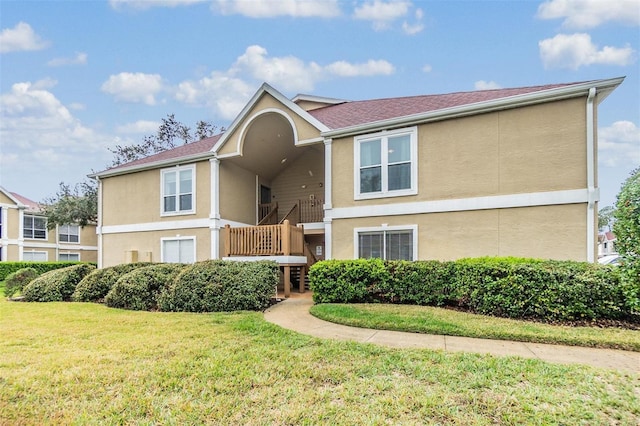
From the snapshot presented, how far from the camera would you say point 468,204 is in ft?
30.2

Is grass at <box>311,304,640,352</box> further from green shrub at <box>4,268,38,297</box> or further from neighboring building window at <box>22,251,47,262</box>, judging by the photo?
neighboring building window at <box>22,251,47,262</box>

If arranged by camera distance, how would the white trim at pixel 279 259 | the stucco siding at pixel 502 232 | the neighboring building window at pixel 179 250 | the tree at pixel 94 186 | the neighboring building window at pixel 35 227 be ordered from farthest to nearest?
the neighboring building window at pixel 35 227 → the tree at pixel 94 186 → the neighboring building window at pixel 179 250 → the white trim at pixel 279 259 → the stucco siding at pixel 502 232

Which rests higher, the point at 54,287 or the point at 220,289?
the point at 220,289

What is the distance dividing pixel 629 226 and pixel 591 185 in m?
3.20

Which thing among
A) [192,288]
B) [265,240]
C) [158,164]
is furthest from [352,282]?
[158,164]

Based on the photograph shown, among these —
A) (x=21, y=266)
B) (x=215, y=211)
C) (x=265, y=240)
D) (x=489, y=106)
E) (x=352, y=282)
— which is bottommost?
(x=21, y=266)

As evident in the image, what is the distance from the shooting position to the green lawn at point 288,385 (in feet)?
10.4

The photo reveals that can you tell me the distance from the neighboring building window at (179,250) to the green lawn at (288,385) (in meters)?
7.57

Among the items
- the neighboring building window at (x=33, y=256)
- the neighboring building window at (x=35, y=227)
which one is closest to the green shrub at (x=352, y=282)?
the neighboring building window at (x=35, y=227)

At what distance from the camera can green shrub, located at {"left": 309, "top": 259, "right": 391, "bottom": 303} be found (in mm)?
8484

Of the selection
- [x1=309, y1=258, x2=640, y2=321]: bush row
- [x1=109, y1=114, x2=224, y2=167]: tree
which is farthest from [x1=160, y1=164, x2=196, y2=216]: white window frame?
[x1=109, y1=114, x2=224, y2=167]: tree

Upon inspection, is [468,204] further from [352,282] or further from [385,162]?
[352,282]

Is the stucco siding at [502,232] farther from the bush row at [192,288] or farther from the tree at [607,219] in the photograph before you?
the bush row at [192,288]

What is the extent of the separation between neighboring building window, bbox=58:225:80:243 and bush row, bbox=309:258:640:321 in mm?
33882
